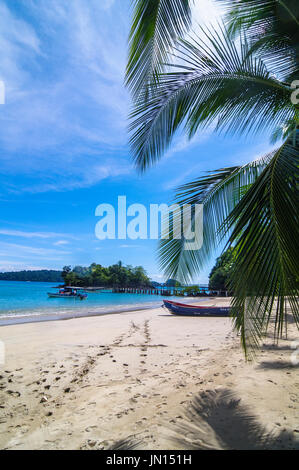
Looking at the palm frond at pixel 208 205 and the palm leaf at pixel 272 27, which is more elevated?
the palm leaf at pixel 272 27

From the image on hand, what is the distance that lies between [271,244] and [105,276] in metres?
117

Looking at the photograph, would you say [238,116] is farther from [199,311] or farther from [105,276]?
[105,276]

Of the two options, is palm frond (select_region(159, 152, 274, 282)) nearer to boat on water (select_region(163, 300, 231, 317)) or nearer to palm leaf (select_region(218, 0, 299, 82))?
palm leaf (select_region(218, 0, 299, 82))

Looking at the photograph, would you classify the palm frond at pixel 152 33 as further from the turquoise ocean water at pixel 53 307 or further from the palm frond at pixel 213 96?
the turquoise ocean water at pixel 53 307

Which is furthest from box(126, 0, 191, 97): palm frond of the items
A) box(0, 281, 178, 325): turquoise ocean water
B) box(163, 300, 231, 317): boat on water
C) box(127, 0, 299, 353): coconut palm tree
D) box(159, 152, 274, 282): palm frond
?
box(0, 281, 178, 325): turquoise ocean water

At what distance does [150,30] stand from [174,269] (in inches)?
126

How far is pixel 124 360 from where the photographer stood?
212 inches

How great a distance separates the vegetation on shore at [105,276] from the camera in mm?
104625

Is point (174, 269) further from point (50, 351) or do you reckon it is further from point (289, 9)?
point (50, 351)

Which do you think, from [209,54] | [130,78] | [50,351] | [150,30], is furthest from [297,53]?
[50,351]

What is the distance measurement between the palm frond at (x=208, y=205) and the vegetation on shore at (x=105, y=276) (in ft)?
320

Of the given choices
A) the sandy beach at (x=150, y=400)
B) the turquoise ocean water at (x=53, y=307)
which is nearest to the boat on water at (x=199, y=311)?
the turquoise ocean water at (x=53, y=307)

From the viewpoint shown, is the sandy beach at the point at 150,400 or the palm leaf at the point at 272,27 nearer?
the sandy beach at the point at 150,400

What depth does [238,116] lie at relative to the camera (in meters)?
3.74
